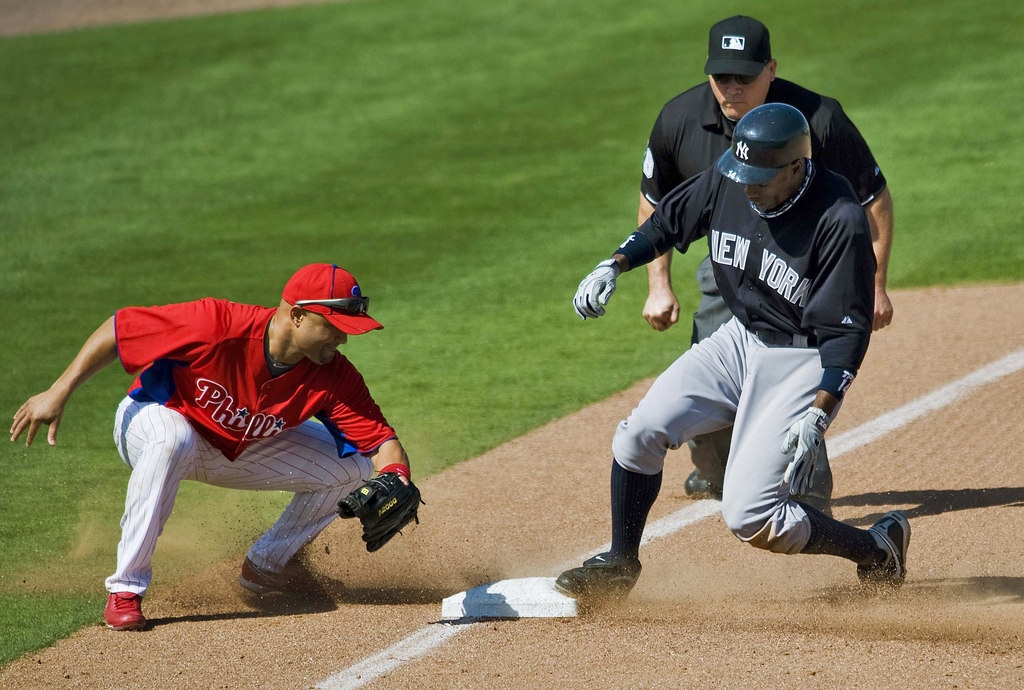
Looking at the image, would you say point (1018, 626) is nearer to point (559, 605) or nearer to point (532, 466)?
point (559, 605)

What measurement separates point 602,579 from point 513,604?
0.33 metres

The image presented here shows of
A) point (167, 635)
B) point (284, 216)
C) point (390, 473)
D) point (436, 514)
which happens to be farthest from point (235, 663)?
point (284, 216)

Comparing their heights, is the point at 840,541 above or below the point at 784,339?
below

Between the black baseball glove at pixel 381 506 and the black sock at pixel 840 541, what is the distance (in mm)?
1379

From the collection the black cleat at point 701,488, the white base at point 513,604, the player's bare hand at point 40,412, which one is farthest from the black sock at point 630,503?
the player's bare hand at point 40,412

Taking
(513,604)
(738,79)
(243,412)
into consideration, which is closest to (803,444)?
(513,604)

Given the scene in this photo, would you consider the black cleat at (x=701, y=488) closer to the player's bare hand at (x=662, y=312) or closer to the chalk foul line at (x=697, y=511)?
the chalk foul line at (x=697, y=511)

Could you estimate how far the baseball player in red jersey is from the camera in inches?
182

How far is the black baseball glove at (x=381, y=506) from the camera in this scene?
14.7 feet

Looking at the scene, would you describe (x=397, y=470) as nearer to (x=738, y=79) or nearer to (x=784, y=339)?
(x=784, y=339)

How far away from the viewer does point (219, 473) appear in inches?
197

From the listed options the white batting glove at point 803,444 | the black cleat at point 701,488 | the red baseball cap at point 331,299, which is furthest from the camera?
the black cleat at point 701,488

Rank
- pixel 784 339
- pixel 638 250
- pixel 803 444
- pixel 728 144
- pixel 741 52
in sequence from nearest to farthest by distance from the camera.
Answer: pixel 803 444
pixel 784 339
pixel 638 250
pixel 741 52
pixel 728 144

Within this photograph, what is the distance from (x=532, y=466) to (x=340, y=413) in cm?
175
